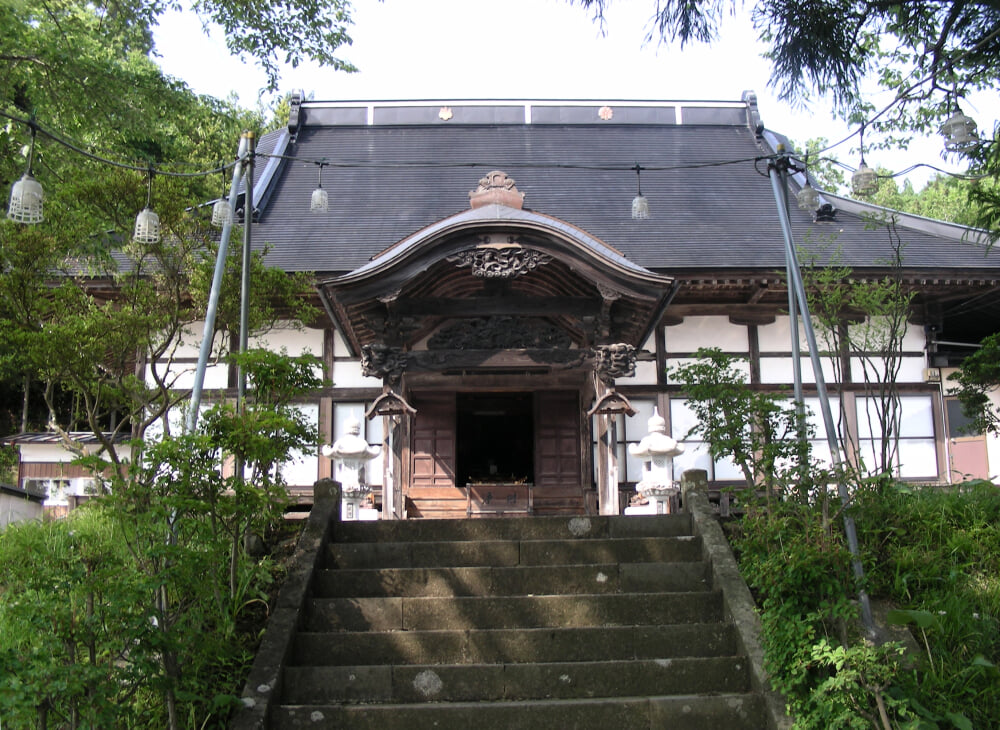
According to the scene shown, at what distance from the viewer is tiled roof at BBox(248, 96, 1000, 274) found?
12852 mm

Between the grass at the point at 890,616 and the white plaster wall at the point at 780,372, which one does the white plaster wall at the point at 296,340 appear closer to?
the white plaster wall at the point at 780,372

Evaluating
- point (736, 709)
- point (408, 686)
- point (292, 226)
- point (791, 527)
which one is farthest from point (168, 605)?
point (292, 226)

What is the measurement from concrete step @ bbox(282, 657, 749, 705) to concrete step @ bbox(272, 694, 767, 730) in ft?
0.61

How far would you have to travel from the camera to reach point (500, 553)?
683 cm

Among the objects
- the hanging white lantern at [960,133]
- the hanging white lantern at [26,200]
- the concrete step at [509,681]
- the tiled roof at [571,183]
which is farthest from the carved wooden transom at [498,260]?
the concrete step at [509,681]

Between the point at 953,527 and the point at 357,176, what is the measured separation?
11533 millimetres

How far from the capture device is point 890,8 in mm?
6258

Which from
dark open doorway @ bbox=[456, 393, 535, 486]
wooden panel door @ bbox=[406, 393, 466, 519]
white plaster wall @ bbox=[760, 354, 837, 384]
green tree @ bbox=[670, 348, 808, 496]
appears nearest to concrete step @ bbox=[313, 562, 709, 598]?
green tree @ bbox=[670, 348, 808, 496]

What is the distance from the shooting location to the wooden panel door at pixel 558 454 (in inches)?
464

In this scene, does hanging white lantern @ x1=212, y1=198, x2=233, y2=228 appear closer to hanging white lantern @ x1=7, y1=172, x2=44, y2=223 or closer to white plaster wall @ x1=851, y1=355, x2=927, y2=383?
hanging white lantern @ x1=7, y1=172, x2=44, y2=223

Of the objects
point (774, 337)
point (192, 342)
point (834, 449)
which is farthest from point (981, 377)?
point (192, 342)

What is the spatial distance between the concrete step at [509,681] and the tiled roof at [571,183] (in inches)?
273

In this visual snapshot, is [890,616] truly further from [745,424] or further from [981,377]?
[981,377]

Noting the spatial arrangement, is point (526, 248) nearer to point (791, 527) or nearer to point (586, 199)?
point (791, 527)
